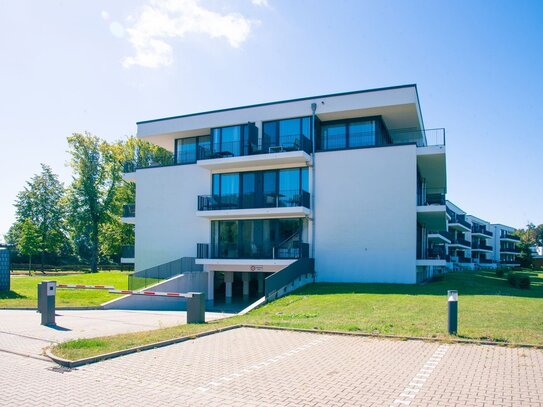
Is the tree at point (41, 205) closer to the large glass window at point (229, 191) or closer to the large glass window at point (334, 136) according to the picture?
the large glass window at point (229, 191)

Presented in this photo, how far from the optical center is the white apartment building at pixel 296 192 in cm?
2389

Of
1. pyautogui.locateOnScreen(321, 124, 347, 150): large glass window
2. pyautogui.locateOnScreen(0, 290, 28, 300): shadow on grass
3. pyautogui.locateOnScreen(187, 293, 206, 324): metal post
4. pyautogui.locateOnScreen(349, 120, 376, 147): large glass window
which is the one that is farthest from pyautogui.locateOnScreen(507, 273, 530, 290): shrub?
pyautogui.locateOnScreen(0, 290, 28, 300): shadow on grass

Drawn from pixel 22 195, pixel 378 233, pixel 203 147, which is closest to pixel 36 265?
pixel 22 195

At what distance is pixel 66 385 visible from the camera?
7.24 meters

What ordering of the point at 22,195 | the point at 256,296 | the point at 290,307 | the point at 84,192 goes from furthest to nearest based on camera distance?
1. the point at 22,195
2. the point at 84,192
3. the point at 256,296
4. the point at 290,307

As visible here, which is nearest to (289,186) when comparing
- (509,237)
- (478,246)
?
(478,246)

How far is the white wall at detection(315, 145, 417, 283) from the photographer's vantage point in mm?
23453

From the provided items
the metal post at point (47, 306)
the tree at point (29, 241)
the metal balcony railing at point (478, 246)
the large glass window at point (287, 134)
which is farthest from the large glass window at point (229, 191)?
the metal balcony railing at point (478, 246)

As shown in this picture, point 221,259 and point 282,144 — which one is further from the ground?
point 282,144

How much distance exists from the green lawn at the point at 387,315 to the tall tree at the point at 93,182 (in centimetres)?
3645

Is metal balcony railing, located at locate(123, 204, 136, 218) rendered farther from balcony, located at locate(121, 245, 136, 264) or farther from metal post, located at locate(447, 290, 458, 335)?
metal post, located at locate(447, 290, 458, 335)

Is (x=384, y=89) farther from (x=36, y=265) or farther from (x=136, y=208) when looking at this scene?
(x=36, y=265)

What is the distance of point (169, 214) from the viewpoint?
98.0 ft

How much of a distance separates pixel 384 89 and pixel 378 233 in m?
7.61
